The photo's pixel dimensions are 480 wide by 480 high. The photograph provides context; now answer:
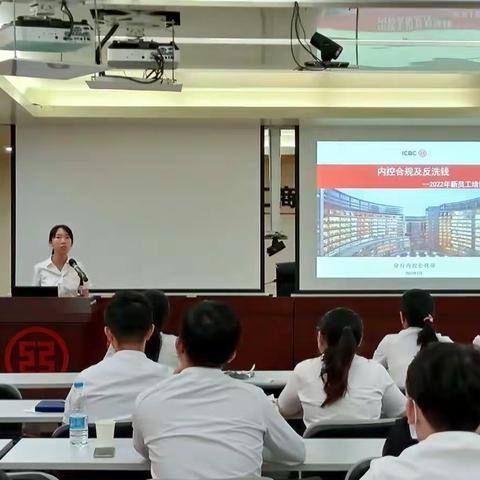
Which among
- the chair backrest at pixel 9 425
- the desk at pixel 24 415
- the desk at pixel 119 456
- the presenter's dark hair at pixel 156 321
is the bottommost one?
the chair backrest at pixel 9 425

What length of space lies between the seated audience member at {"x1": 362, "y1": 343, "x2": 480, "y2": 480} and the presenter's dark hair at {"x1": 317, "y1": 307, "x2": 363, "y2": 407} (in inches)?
68.1

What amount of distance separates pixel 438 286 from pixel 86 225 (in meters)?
3.72

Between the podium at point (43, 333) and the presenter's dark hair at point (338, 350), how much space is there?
2.82 metres

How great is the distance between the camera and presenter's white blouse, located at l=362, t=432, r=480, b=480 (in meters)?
1.40

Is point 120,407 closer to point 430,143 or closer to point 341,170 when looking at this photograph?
point 341,170

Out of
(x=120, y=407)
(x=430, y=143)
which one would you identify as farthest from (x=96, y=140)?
(x=120, y=407)

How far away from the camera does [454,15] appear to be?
5031 mm

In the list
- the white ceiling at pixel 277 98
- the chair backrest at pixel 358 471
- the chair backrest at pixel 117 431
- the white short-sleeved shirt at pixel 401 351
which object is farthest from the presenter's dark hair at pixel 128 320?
the white ceiling at pixel 277 98

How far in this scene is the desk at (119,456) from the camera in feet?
7.84

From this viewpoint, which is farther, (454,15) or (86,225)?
(86,225)

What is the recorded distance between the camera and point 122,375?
297cm

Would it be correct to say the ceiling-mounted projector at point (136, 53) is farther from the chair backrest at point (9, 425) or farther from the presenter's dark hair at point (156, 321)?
the chair backrest at point (9, 425)

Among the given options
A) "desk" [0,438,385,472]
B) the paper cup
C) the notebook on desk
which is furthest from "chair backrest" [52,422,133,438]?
the notebook on desk

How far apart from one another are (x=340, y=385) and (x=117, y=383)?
3.26 ft
